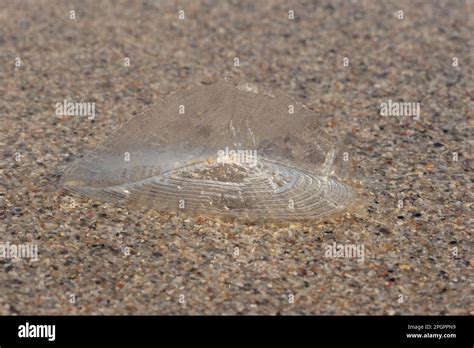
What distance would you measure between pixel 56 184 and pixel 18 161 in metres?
0.29

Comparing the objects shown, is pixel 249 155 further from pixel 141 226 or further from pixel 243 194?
pixel 141 226

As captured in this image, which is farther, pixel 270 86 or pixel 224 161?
pixel 270 86

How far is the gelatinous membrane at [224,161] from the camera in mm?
3305

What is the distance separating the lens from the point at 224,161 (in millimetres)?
3477

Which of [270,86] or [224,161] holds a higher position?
[270,86]

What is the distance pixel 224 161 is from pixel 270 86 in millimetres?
1122

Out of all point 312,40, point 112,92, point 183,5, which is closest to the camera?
point 112,92

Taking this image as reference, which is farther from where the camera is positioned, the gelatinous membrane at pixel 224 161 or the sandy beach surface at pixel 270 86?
the gelatinous membrane at pixel 224 161

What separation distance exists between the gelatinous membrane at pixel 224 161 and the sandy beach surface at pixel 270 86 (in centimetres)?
9

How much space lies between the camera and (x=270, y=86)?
448cm

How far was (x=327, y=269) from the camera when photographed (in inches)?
117
